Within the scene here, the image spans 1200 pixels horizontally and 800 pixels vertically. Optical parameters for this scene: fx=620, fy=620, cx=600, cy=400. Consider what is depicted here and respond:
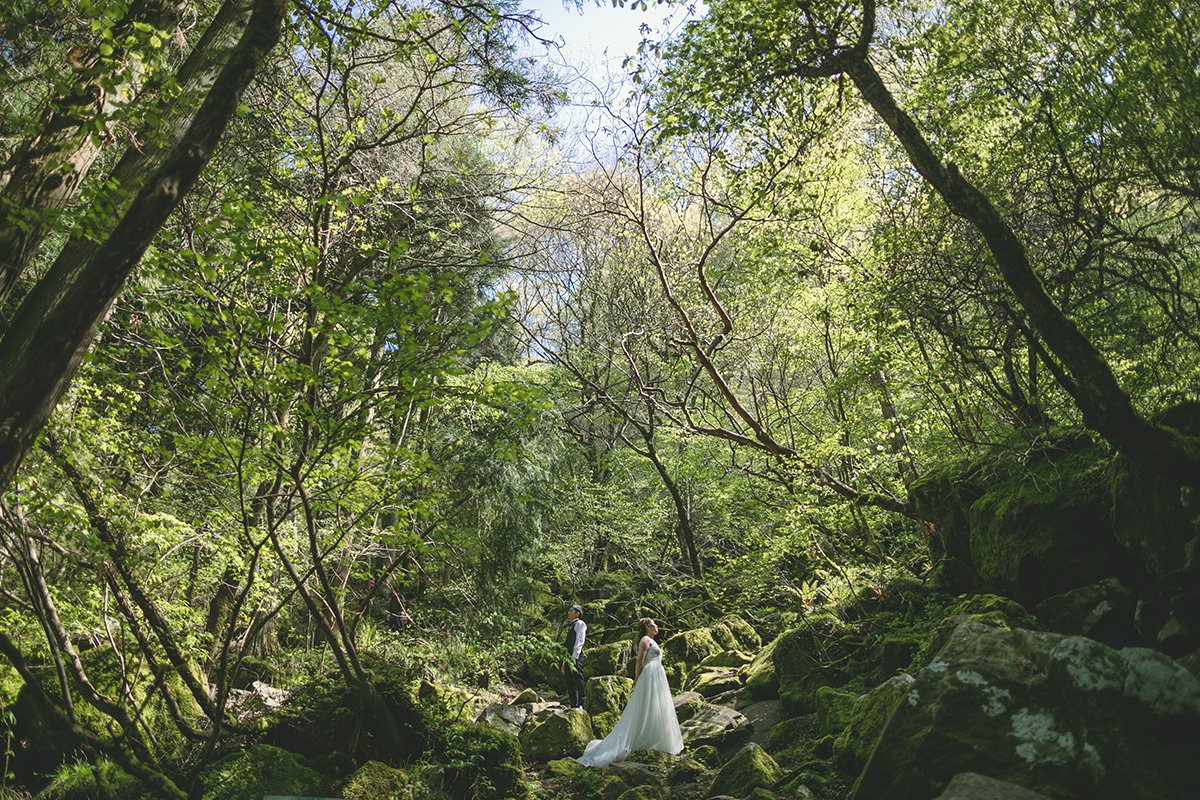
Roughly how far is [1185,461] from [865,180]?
29.8ft

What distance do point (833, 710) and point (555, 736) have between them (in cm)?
376

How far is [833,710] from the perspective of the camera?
6.07m

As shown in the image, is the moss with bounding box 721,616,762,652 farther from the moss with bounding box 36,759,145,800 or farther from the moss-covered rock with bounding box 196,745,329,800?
the moss with bounding box 36,759,145,800

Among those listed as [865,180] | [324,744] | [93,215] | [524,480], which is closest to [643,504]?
[524,480]

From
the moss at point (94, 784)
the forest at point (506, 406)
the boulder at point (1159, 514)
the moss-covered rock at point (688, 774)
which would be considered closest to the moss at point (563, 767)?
the forest at point (506, 406)

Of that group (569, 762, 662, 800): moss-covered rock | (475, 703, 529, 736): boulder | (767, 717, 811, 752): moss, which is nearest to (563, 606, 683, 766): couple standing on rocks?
(569, 762, 662, 800): moss-covered rock

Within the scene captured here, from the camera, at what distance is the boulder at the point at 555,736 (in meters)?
7.96

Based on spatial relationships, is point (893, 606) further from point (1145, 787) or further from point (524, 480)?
point (524, 480)

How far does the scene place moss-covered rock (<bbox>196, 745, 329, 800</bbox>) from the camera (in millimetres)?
4566

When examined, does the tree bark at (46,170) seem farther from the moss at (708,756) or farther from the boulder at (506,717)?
the moss at (708,756)

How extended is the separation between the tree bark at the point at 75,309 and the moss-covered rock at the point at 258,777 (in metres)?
3.21

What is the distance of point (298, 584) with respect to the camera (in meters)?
4.35

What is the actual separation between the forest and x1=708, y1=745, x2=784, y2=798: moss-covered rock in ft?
0.13

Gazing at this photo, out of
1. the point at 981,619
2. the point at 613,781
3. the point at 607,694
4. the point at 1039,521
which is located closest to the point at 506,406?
the point at 981,619
